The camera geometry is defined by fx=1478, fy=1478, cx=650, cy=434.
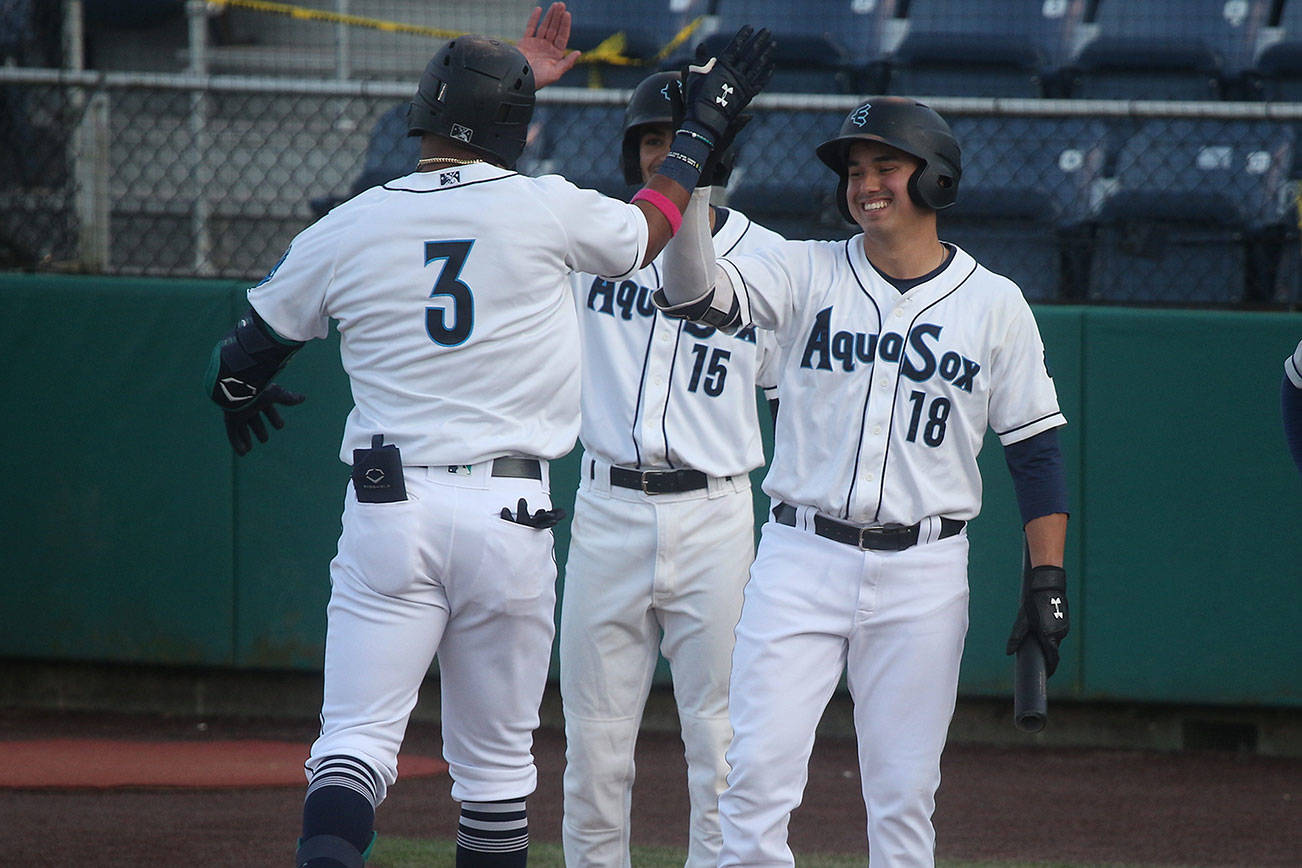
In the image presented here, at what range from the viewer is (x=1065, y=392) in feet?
18.4

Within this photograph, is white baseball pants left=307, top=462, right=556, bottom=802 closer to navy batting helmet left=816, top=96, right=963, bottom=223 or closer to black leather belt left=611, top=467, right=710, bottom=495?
black leather belt left=611, top=467, right=710, bottom=495

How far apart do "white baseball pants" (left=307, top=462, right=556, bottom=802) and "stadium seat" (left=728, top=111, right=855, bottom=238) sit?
11.2 feet

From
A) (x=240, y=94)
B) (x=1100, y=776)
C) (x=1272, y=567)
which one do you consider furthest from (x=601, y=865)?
(x=240, y=94)

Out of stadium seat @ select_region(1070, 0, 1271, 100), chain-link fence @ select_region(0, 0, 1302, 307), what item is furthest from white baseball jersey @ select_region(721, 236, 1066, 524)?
stadium seat @ select_region(1070, 0, 1271, 100)

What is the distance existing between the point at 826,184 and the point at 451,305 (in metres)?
3.50

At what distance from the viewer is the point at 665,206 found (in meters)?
2.95

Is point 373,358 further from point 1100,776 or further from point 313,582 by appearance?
point 1100,776

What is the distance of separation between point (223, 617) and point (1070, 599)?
3.31 metres

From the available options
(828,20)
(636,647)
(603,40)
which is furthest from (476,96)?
(828,20)

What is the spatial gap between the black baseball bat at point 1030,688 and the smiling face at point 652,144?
143cm

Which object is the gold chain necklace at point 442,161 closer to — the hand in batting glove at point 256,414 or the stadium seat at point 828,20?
the hand in batting glove at point 256,414

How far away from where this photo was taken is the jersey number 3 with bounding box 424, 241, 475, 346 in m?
2.76

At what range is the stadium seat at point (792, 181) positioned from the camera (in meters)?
6.00

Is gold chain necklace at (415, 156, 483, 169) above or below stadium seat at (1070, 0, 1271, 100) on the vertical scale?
below
